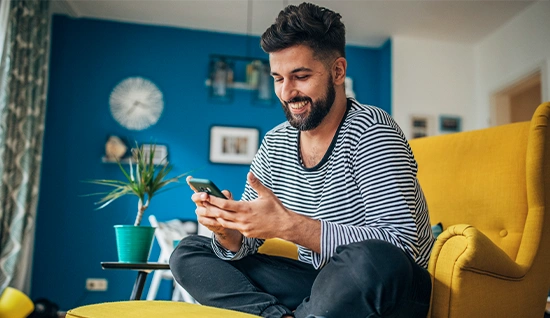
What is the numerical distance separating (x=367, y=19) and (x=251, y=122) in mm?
1423

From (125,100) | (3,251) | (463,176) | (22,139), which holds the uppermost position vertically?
(125,100)

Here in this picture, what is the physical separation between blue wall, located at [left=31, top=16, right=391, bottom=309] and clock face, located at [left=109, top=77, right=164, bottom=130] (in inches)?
2.3

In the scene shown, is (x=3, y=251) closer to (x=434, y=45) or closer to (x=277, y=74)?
(x=277, y=74)

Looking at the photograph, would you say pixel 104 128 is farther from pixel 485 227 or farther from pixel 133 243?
pixel 485 227

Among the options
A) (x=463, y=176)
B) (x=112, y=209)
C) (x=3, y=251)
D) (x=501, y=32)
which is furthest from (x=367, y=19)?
(x=3, y=251)

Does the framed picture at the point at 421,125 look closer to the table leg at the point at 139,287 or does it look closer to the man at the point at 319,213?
the man at the point at 319,213

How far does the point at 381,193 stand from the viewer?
51.9 inches

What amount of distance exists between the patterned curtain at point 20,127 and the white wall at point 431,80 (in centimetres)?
315

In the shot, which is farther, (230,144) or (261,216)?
(230,144)

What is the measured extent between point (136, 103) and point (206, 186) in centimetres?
380

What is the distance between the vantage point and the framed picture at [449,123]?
17.0 ft

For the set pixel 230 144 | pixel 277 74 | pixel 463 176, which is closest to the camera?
pixel 277 74

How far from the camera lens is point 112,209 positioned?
4.70 metres

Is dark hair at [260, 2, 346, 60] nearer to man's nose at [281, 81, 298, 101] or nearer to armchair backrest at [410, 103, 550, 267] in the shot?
man's nose at [281, 81, 298, 101]
